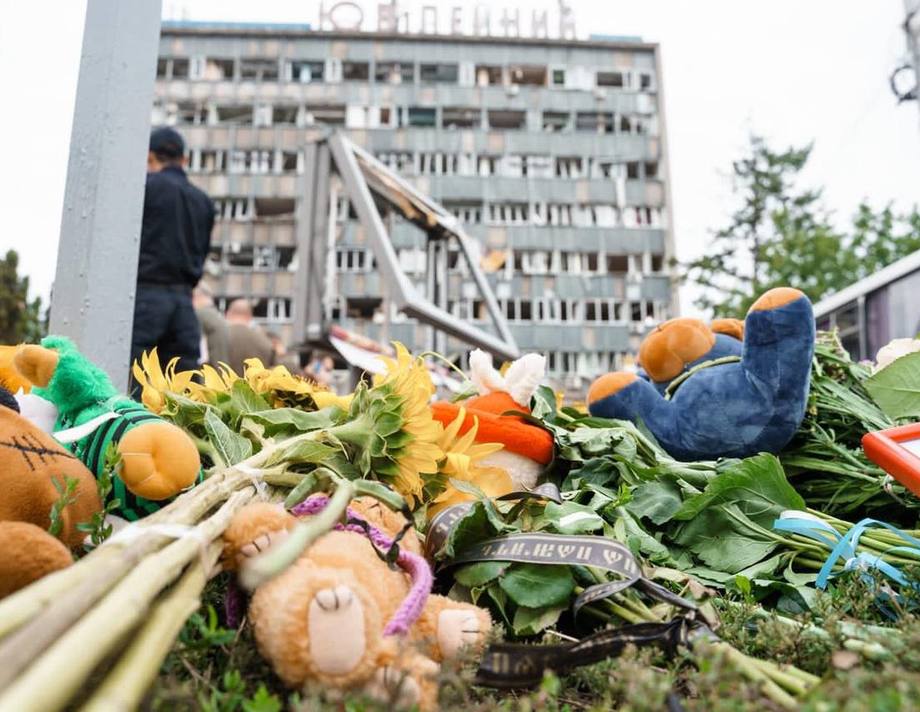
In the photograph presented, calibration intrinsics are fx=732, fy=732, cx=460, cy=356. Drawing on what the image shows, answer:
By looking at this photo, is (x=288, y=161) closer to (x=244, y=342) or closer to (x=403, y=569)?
(x=244, y=342)

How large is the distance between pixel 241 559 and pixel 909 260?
20.9 ft

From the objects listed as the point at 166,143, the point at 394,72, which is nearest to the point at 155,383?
the point at 166,143

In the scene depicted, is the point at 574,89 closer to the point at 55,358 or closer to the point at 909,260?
the point at 909,260

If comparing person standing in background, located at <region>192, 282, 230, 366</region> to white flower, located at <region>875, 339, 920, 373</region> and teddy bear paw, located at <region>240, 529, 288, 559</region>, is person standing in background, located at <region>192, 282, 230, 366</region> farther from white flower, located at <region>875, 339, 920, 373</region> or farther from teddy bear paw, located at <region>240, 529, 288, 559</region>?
teddy bear paw, located at <region>240, 529, 288, 559</region>

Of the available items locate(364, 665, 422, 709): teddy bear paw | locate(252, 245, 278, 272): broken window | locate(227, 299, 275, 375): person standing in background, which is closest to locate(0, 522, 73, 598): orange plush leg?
locate(364, 665, 422, 709): teddy bear paw

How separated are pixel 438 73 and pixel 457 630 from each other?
35731mm

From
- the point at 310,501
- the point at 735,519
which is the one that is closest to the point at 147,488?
the point at 310,501

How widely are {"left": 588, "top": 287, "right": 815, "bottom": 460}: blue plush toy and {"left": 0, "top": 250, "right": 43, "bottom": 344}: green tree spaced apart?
63.5ft

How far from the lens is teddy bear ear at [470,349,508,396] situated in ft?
5.09

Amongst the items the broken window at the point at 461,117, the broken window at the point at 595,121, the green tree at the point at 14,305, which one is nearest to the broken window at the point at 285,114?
the broken window at the point at 461,117

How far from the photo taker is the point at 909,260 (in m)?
5.81

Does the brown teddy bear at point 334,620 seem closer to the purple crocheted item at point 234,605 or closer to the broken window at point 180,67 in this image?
the purple crocheted item at point 234,605

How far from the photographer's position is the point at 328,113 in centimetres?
3312

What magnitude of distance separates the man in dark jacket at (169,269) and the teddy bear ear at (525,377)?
220 centimetres
